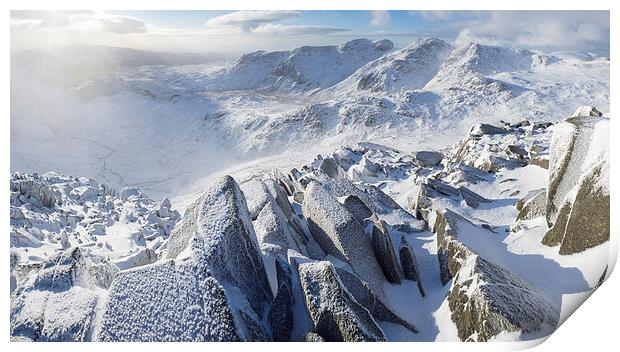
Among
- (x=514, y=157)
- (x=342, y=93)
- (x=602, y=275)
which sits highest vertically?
(x=602, y=275)

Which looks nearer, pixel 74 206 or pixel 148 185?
pixel 74 206

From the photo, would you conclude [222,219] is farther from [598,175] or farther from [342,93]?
[342,93]

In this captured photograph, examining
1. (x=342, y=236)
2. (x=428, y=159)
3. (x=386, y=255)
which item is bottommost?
(x=428, y=159)

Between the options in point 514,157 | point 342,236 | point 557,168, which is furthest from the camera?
point 514,157

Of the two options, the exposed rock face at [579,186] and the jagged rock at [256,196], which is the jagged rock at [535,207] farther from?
the jagged rock at [256,196]

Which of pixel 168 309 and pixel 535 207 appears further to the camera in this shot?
pixel 535 207

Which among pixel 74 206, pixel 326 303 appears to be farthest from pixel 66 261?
pixel 74 206

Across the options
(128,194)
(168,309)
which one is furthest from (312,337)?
(128,194)

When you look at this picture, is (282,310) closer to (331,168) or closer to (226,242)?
(226,242)
